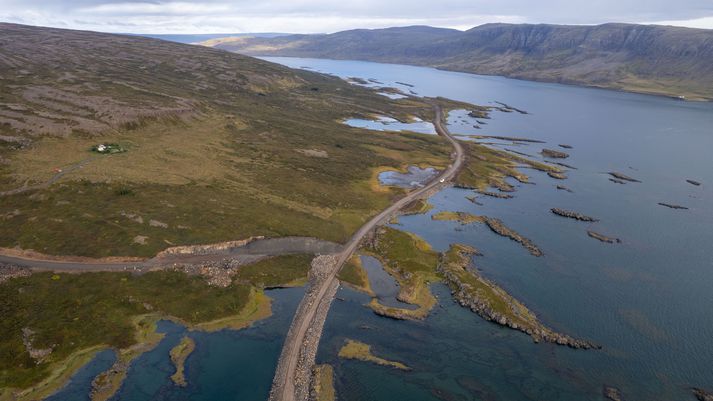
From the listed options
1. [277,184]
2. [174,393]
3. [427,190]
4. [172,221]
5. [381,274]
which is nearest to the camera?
[174,393]

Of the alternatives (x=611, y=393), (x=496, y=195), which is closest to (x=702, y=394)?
(x=611, y=393)

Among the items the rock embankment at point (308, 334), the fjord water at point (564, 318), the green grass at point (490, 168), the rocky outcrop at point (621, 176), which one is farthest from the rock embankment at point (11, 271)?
the rocky outcrop at point (621, 176)

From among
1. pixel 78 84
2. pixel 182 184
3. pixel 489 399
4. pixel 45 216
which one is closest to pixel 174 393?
pixel 489 399

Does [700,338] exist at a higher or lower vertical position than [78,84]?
lower

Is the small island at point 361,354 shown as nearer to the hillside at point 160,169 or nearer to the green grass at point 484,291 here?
the green grass at point 484,291

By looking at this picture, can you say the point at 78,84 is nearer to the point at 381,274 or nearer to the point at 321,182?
the point at 321,182

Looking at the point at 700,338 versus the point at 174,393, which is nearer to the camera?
the point at 174,393

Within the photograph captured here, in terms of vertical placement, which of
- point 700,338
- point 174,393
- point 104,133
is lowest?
point 174,393

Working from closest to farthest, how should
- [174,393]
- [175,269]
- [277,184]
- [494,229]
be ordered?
[174,393] < [175,269] < [494,229] < [277,184]
